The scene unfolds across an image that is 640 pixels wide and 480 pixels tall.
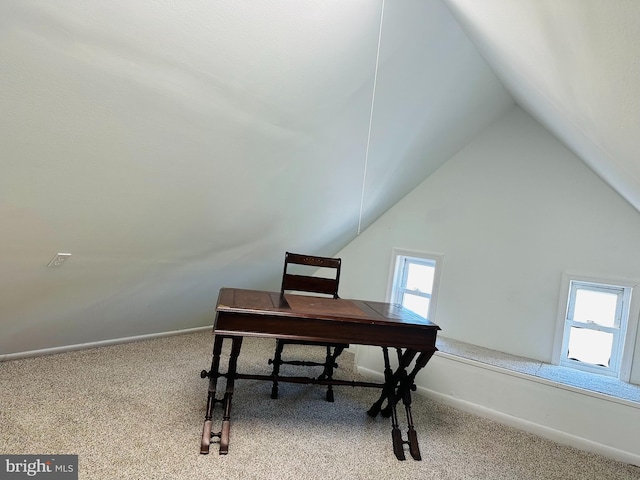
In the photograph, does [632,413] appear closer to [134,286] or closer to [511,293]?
[511,293]

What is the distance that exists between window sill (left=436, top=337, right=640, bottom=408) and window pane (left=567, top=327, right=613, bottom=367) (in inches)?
5.9

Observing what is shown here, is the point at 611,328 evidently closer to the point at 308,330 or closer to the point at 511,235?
the point at 511,235

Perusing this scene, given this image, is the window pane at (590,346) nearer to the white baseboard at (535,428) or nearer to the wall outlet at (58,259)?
the white baseboard at (535,428)

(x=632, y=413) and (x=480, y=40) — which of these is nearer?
(x=480, y=40)

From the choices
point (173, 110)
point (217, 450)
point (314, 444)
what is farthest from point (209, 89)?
point (314, 444)

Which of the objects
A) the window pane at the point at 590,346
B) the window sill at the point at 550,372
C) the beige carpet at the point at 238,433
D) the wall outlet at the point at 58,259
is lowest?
the beige carpet at the point at 238,433

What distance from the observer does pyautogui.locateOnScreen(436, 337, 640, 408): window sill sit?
2.66 meters

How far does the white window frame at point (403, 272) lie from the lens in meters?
3.93

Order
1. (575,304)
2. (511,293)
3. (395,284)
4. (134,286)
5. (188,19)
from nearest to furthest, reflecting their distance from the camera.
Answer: (188,19)
(134,286)
(575,304)
(511,293)
(395,284)

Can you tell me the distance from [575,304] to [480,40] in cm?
228

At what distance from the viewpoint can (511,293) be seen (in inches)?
139

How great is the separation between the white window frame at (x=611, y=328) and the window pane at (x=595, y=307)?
0.04 metres

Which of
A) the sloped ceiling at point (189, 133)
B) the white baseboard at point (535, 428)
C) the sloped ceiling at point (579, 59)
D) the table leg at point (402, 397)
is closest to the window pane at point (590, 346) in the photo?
the white baseboard at point (535, 428)

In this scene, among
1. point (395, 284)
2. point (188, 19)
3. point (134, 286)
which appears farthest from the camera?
point (395, 284)
